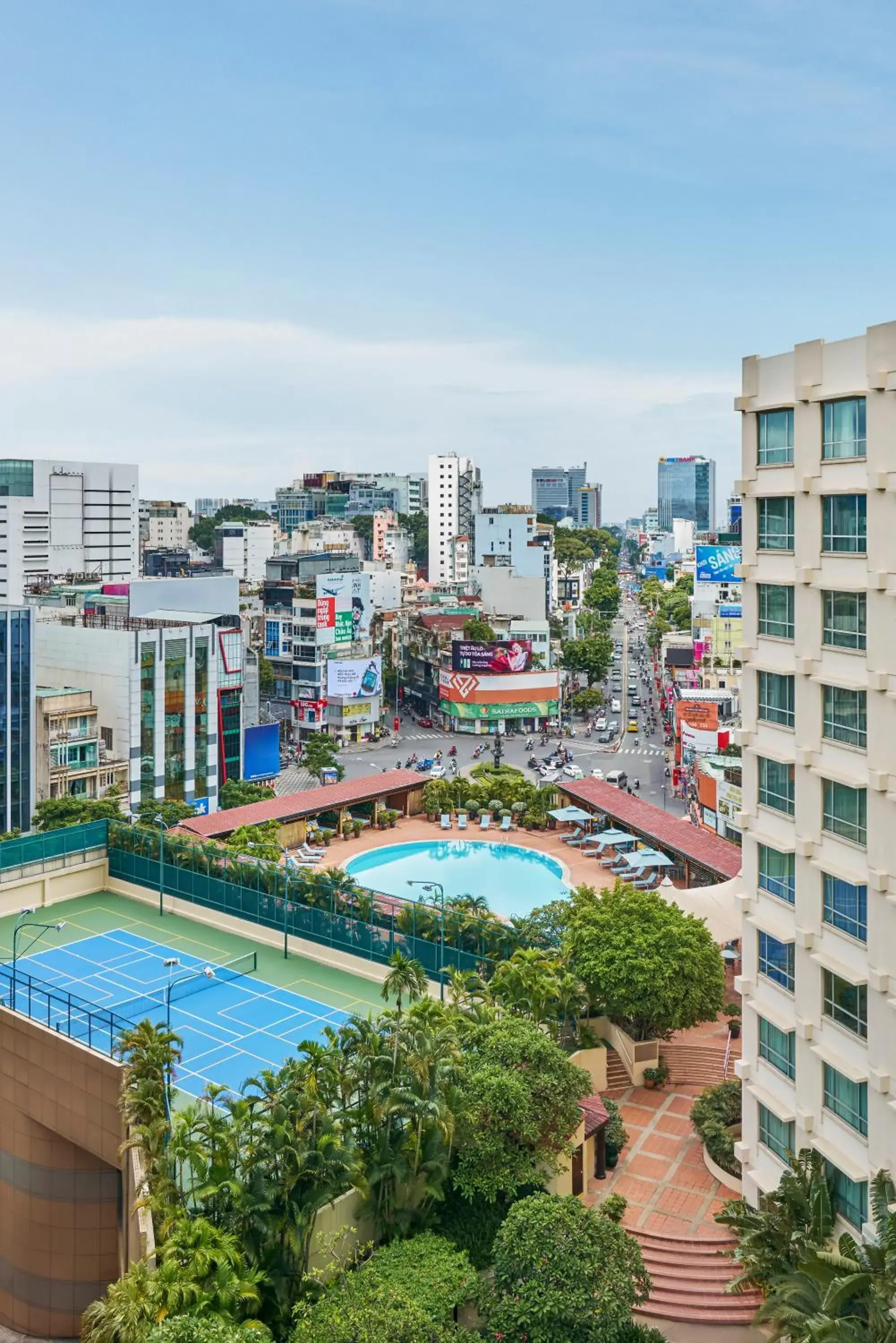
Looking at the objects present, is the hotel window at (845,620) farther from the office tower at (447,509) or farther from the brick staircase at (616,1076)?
the office tower at (447,509)

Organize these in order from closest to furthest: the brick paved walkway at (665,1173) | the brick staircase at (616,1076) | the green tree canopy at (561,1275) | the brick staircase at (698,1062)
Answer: the green tree canopy at (561,1275), the brick paved walkway at (665,1173), the brick staircase at (616,1076), the brick staircase at (698,1062)

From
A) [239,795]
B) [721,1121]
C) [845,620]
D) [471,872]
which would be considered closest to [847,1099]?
[721,1121]

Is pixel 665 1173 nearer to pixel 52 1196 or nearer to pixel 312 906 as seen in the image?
pixel 312 906

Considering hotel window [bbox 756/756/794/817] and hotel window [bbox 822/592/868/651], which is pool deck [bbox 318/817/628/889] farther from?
hotel window [bbox 822/592/868/651]

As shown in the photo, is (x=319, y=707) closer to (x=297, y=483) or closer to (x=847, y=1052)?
(x=847, y=1052)

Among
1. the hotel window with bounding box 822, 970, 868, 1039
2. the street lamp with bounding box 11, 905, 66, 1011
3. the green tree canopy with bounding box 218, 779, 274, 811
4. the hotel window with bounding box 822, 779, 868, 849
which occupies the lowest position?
the green tree canopy with bounding box 218, 779, 274, 811

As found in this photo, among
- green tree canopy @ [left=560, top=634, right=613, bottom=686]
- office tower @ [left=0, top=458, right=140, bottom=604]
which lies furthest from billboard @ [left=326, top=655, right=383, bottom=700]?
office tower @ [left=0, top=458, right=140, bottom=604]

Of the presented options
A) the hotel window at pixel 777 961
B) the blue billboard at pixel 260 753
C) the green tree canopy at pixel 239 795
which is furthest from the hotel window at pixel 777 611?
the blue billboard at pixel 260 753
